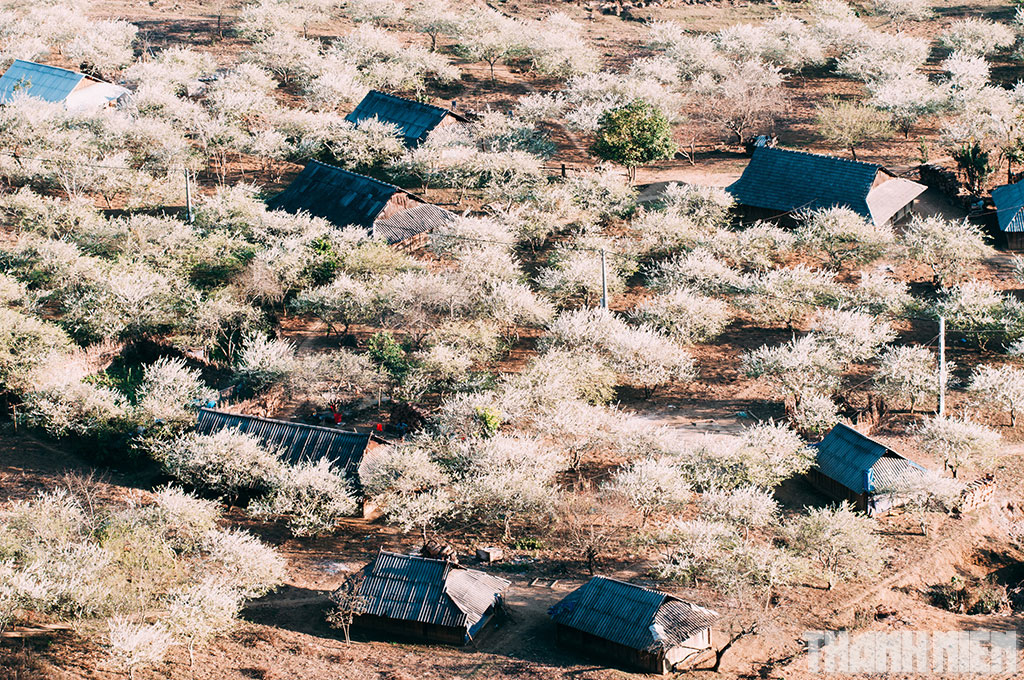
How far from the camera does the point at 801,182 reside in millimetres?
59781

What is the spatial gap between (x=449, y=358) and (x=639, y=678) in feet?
58.5

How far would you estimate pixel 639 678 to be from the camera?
3194cm

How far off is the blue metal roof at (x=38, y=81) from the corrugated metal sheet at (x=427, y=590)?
50.1m

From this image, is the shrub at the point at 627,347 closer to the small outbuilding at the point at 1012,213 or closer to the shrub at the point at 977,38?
the small outbuilding at the point at 1012,213

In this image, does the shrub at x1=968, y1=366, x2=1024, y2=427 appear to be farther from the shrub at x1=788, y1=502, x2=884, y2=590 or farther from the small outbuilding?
the small outbuilding

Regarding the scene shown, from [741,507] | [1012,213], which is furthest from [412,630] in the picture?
[1012,213]

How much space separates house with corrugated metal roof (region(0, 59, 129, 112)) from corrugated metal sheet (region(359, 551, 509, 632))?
48541 mm

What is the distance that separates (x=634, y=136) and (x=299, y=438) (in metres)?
32.0

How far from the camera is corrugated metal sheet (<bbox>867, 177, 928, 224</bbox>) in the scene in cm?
5719

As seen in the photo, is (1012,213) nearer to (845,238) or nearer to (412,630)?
(845,238)

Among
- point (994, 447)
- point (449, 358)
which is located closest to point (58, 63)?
point (449, 358)

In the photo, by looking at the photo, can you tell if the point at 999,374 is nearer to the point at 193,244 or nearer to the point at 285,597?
the point at 285,597

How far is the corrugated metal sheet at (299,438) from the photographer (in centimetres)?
4000

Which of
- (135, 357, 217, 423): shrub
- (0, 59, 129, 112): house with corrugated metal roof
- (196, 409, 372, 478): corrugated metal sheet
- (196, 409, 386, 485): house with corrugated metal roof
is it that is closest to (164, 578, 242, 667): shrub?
(196, 409, 386, 485): house with corrugated metal roof
